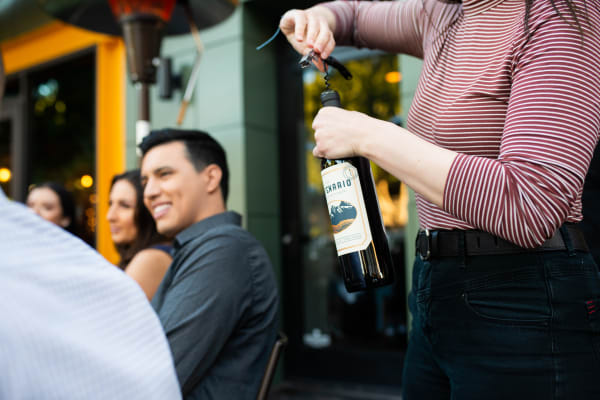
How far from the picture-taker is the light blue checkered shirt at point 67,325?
442 millimetres

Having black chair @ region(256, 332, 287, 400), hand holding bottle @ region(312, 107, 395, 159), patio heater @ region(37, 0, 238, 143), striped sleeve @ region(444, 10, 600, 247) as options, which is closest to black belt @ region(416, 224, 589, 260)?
striped sleeve @ region(444, 10, 600, 247)

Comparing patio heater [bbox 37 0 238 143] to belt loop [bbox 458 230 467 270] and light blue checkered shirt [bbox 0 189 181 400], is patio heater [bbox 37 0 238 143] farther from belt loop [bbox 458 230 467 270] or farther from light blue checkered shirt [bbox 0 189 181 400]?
light blue checkered shirt [bbox 0 189 181 400]

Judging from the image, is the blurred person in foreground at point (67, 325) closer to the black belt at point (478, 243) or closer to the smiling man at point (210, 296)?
the black belt at point (478, 243)

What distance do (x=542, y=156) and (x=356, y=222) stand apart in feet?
1.12

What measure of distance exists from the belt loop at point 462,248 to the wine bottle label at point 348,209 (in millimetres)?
172

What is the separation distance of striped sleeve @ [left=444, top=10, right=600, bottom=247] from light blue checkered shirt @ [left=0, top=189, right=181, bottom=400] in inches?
19.7

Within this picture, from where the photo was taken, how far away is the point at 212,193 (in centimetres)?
195

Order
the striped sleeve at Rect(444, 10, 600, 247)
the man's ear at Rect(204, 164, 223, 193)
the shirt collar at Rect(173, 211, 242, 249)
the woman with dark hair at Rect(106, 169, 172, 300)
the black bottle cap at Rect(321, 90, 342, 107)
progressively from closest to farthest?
1. the striped sleeve at Rect(444, 10, 600, 247)
2. the black bottle cap at Rect(321, 90, 342, 107)
3. the shirt collar at Rect(173, 211, 242, 249)
4. the man's ear at Rect(204, 164, 223, 193)
5. the woman with dark hair at Rect(106, 169, 172, 300)

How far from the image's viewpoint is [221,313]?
1.33 meters

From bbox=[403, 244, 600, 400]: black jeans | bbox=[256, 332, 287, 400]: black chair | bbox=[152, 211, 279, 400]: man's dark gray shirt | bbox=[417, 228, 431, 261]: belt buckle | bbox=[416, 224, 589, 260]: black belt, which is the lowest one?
bbox=[256, 332, 287, 400]: black chair

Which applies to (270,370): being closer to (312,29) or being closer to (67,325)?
(312,29)

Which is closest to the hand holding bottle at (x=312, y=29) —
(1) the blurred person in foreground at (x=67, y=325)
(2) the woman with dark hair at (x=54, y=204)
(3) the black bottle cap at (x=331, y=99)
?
(3) the black bottle cap at (x=331, y=99)

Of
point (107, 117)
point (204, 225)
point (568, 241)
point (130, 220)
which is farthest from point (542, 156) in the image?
point (107, 117)

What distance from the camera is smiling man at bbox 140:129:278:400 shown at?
4.25 ft
